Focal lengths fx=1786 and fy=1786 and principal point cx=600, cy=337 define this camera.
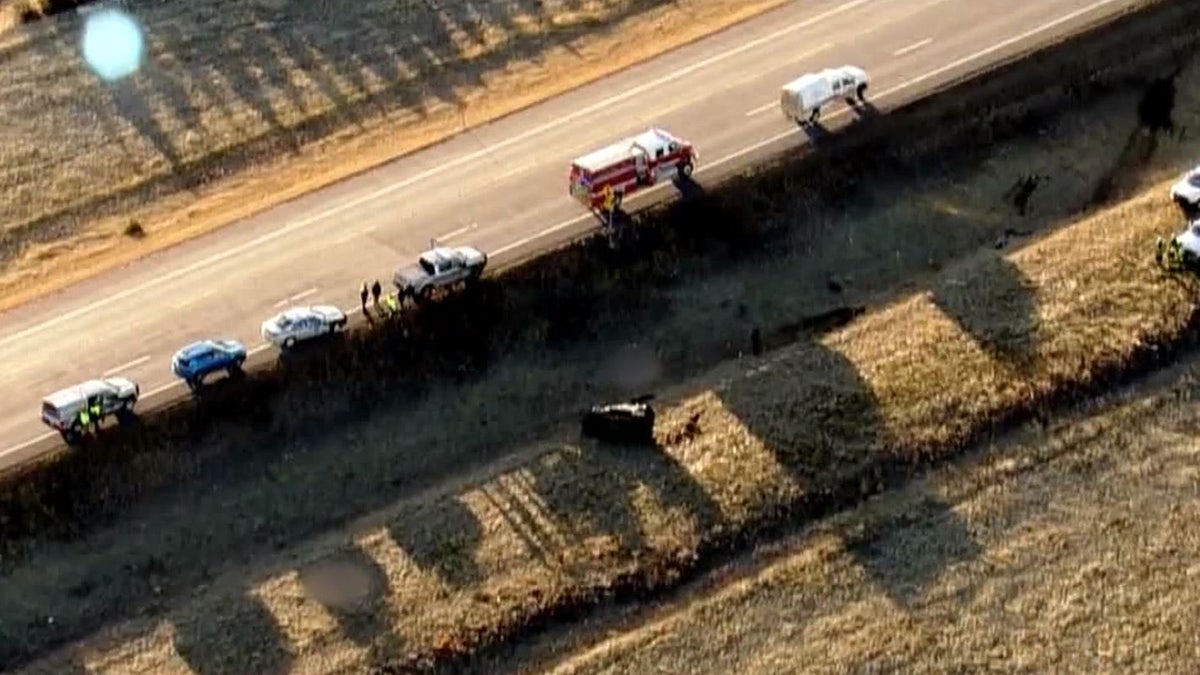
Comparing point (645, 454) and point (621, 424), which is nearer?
point (645, 454)

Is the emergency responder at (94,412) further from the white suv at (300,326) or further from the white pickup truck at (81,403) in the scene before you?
the white suv at (300,326)

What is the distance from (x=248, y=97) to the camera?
69.4 meters

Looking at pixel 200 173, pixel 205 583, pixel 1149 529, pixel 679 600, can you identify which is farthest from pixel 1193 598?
pixel 200 173

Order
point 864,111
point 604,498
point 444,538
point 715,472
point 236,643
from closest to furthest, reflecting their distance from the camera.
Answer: point 236,643 → point 444,538 → point 604,498 → point 715,472 → point 864,111

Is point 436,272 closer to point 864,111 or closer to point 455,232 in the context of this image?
point 455,232

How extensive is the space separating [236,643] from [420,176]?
21.3 m

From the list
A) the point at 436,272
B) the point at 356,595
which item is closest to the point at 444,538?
the point at 356,595

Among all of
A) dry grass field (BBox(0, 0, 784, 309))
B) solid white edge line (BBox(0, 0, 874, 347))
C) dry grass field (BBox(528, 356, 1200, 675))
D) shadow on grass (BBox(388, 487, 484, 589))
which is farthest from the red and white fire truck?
dry grass field (BBox(528, 356, 1200, 675))

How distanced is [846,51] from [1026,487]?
22.7 metres

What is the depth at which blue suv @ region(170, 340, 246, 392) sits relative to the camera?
5294 cm

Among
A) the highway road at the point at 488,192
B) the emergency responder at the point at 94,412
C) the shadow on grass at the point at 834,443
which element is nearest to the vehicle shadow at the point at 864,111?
the highway road at the point at 488,192

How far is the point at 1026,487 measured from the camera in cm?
5044

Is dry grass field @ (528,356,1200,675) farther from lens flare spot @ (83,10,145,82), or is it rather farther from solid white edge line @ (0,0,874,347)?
lens flare spot @ (83,10,145,82)

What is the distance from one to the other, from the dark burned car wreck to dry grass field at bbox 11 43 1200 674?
0.43 m
